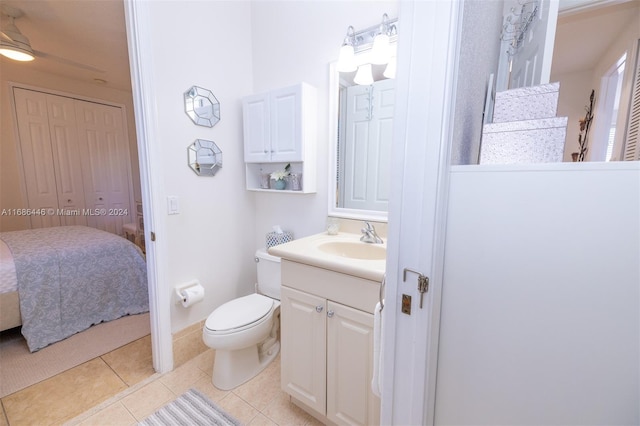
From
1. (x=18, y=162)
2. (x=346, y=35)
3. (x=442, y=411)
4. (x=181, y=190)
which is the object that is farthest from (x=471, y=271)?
(x=18, y=162)

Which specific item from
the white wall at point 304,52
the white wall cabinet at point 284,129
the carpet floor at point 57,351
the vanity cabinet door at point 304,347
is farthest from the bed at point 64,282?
the vanity cabinet door at point 304,347

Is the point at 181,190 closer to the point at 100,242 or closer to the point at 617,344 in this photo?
the point at 100,242

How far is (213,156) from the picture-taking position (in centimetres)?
188

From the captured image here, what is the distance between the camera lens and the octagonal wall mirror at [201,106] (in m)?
1.71

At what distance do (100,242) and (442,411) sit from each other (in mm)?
2726

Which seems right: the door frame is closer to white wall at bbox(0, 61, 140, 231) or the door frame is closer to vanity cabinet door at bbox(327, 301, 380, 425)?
vanity cabinet door at bbox(327, 301, 380, 425)

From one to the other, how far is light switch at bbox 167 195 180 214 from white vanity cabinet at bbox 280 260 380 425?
0.85 m

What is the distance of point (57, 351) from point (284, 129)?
7.17ft

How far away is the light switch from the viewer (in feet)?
5.41

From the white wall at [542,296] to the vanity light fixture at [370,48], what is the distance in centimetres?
109

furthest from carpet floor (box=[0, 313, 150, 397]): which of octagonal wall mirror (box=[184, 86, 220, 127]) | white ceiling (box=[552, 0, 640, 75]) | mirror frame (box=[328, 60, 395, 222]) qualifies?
white ceiling (box=[552, 0, 640, 75])

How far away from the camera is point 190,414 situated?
1404 millimetres

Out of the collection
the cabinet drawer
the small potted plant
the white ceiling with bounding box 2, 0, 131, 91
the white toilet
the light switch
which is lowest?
the white toilet

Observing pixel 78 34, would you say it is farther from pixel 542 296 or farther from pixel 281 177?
pixel 542 296
